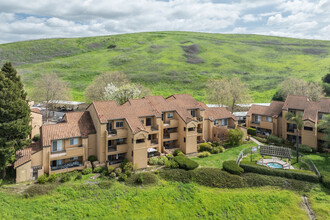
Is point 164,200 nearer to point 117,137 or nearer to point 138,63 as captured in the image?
point 117,137

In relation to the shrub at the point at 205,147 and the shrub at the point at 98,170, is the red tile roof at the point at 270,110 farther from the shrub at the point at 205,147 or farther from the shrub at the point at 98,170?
the shrub at the point at 98,170

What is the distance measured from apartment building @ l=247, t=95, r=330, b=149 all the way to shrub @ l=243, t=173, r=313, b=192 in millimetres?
16969

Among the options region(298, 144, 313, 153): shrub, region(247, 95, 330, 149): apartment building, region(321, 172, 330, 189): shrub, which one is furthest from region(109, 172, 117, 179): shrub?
region(247, 95, 330, 149): apartment building

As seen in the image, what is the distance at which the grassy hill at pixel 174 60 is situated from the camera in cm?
11156

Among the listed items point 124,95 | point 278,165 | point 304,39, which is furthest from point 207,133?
point 304,39

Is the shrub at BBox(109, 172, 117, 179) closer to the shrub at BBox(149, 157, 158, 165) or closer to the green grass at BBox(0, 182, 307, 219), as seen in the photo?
the green grass at BBox(0, 182, 307, 219)

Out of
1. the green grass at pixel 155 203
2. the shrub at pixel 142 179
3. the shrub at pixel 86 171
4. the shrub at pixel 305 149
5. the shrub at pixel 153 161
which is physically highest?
the shrub at pixel 305 149

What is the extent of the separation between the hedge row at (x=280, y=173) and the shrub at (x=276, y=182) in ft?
2.28

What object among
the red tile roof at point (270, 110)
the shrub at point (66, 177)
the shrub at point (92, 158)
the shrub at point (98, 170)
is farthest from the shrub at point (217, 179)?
the red tile roof at point (270, 110)

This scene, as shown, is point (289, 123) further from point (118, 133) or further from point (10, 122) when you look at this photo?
point (10, 122)

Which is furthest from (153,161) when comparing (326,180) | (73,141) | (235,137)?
(326,180)

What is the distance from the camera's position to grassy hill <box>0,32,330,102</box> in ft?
366

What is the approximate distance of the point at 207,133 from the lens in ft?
174

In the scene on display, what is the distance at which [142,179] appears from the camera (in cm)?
3544
